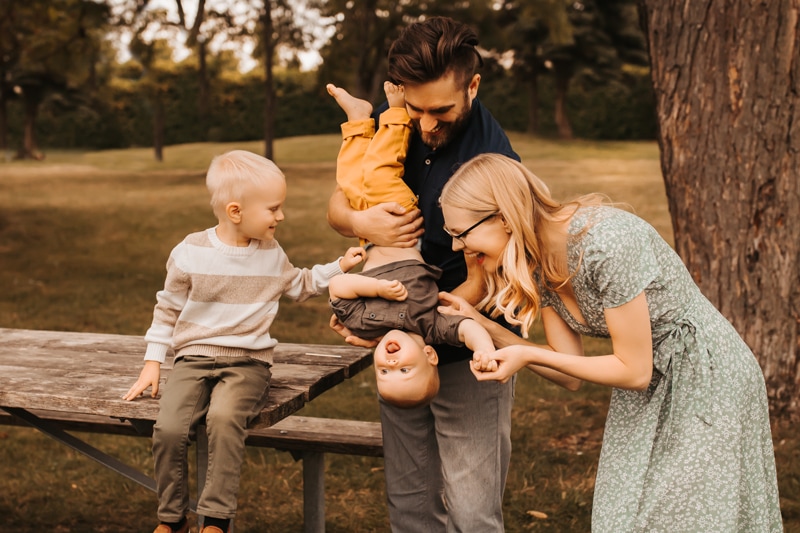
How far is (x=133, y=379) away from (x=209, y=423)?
527mm

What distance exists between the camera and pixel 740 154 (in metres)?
4.88

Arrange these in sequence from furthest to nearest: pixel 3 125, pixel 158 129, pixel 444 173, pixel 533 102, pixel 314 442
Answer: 1. pixel 3 125
2. pixel 533 102
3. pixel 158 129
4. pixel 314 442
5. pixel 444 173

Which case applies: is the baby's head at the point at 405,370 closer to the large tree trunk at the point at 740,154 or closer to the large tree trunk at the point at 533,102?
the large tree trunk at the point at 740,154

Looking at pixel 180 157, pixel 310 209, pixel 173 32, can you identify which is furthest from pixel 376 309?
pixel 180 157

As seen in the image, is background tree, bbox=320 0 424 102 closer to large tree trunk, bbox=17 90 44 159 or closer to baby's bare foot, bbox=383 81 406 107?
large tree trunk, bbox=17 90 44 159

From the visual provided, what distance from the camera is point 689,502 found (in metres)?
2.46

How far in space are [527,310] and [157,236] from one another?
11.3 meters

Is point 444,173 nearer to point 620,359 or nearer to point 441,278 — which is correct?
point 441,278

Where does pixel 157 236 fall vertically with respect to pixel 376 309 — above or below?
below

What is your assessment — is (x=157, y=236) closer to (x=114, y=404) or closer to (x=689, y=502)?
(x=114, y=404)

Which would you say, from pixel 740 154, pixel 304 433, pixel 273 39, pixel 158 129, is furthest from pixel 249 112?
pixel 304 433

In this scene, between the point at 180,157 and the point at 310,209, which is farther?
the point at 180,157

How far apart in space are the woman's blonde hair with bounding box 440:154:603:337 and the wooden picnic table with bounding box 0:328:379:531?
0.80m

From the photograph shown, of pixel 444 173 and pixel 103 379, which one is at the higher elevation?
pixel 444 173
